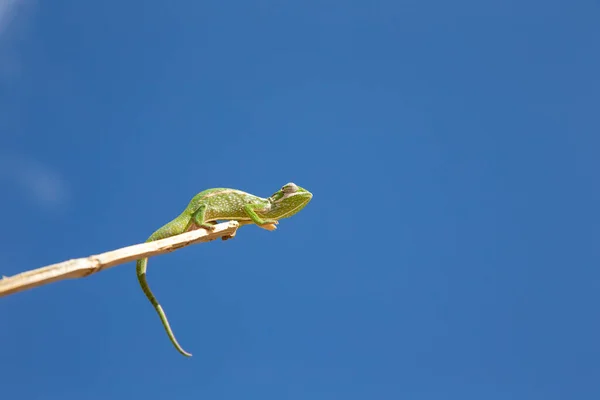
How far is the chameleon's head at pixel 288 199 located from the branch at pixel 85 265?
102 centimetres

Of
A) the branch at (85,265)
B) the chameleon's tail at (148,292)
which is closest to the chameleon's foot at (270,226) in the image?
the branch at (85,265)

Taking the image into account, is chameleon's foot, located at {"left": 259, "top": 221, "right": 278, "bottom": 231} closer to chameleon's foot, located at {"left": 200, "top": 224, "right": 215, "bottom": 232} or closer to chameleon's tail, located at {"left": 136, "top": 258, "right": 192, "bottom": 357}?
chameleon's foot, located at {"left": 200, "top": 224, "right": 215, "bottom": 232}

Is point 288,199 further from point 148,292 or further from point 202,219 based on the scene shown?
point 148,292

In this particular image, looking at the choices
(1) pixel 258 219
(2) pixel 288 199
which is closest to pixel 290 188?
(2) pixel 288 199

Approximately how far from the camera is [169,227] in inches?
217

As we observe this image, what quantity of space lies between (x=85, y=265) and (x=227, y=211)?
1.90m

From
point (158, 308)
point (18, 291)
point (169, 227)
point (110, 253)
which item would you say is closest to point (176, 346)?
point (158, 308)

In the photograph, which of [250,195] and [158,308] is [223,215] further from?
[158,308]

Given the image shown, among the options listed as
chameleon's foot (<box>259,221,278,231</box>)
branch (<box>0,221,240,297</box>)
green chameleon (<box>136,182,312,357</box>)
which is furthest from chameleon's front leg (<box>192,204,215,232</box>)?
chameleon's foot (<box>259,221,278,231</box>)

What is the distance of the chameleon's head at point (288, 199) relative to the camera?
227 inches

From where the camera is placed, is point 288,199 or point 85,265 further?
point 288,199

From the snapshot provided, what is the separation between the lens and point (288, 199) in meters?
5.80

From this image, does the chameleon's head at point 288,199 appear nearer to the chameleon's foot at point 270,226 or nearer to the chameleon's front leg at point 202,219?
the chameleon's foot at point 270,226

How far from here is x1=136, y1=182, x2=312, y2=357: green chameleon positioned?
553 cm
